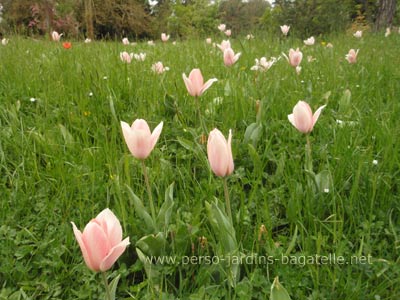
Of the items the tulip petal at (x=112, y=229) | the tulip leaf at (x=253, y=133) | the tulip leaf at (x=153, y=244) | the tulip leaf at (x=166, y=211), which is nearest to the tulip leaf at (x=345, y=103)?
the tulip leaf at (x=253, y=133)

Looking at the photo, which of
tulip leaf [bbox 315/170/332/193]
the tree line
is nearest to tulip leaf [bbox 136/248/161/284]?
tulip leaf [bbox 315/170/332/193]

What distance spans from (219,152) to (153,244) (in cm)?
37

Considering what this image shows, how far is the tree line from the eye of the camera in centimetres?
976

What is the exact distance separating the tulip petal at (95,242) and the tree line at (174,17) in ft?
25.7

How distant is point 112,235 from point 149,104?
58.9 inches

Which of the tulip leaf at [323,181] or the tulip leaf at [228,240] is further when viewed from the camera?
the tulip leaf at [323,181]

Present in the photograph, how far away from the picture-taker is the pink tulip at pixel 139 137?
1.09m

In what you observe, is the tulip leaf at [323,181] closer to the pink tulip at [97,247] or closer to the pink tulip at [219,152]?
the pink tulip at [219,152]

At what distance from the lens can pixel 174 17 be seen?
695 inches

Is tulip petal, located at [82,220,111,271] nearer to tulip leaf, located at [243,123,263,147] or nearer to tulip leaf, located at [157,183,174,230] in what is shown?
tulip leaf, located at [157,183,174,230]

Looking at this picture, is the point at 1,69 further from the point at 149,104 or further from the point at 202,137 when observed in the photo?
the point at 202,137

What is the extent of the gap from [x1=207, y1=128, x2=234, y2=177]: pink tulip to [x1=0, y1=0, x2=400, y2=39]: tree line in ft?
24.6

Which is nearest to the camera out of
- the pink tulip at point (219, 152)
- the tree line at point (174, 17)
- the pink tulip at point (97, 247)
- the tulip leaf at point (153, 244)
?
the pink tulip at point (97, 247)

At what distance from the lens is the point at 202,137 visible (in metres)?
1.68
